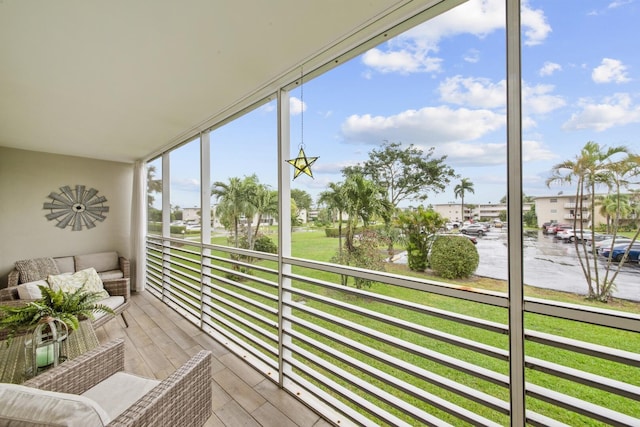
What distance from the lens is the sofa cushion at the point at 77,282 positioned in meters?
2.86

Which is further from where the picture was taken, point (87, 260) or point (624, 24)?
point (87, 260)

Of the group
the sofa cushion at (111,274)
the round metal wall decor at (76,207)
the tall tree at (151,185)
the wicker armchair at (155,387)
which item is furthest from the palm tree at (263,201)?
the round metal wall decor at (76,207)

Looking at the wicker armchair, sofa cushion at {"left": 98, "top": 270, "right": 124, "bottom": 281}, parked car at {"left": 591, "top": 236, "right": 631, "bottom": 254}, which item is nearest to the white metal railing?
parked car at {"left": 591, "top": 236, "right": 631, "bottom": 254}

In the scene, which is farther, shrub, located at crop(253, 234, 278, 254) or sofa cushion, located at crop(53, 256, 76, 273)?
sofa cushion, located at crop(53, 256, 76, 273)

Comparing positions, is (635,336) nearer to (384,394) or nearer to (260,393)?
(384,394)

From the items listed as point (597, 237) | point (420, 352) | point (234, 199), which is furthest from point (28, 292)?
point (597, 237)

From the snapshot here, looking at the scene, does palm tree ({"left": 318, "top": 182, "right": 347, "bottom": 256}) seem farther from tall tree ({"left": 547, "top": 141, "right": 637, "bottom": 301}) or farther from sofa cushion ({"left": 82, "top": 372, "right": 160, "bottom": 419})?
sofa cushion ({"left": 82, "top": 372, "right": 160, "bottom": 419})

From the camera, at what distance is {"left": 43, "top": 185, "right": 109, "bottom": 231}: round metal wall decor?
414cm

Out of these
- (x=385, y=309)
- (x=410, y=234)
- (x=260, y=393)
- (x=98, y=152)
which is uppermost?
(x=98, y=152)

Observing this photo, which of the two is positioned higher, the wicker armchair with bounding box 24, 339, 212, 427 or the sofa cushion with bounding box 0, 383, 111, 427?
the sofa cushion with bounding box 0, 383, 111, 427

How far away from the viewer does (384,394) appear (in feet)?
5.05

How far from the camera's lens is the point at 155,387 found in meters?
1.21

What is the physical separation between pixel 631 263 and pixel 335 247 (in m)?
1.52

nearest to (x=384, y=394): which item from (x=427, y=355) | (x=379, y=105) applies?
(x=427, y=355)
